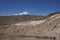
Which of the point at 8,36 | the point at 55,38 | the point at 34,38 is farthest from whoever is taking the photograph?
the point at 8,36

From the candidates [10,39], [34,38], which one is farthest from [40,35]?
[10,39]

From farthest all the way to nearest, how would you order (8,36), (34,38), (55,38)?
(8,36) < (34,38) < (55,38)

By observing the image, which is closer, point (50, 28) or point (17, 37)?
point (17, 37)

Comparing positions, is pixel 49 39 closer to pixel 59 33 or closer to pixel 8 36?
pixel 59 33

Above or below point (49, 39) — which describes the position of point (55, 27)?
above

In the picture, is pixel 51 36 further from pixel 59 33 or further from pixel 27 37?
pixel 27 37

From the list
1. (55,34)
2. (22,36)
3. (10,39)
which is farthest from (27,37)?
(55,34)

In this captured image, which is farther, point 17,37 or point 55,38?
point 17,37

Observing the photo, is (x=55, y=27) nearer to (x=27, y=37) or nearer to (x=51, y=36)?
(x=51, y=36)
